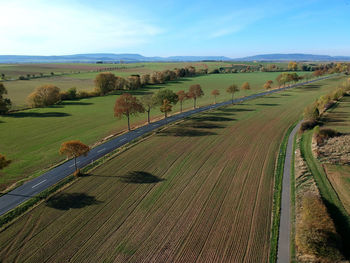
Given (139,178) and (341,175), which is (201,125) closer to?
(139,178)

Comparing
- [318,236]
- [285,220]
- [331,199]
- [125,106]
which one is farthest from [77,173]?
[331,199]

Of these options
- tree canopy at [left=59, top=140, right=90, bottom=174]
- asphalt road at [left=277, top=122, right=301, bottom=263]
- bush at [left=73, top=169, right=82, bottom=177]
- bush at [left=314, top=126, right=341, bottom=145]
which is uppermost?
tree canopy at [left=59, top=140, right=90, bottom=174]

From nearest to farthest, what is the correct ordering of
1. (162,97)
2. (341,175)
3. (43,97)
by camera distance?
(341,175)
(162,97)
(43,97)

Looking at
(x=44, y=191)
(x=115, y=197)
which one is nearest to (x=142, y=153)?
(x=115, y=197)

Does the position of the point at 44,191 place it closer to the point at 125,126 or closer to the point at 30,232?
the point at 30,232

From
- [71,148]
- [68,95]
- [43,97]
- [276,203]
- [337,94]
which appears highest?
[337,94]

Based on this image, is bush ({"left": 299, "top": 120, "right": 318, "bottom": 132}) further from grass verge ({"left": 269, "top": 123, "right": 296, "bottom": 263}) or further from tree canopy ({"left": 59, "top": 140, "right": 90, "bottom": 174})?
tree canopy ({"left": 59, "top": 140, "right": 90, "bottom": 174})

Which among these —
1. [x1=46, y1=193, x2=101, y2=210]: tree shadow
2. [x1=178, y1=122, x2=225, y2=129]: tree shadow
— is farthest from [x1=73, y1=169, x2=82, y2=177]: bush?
[x1=178, y1=122, x2=225, y2=129]: tree shadow
